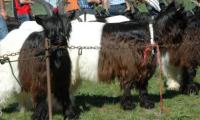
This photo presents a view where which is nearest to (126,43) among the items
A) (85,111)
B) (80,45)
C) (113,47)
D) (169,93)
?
(113,47)

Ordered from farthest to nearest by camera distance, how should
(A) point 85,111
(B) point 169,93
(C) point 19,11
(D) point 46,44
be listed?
(C) point 19,11, (B) point 169,93, (A) point 85,111, (D) point 46,44

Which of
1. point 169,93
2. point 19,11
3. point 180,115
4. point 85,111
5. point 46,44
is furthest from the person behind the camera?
point 19,11

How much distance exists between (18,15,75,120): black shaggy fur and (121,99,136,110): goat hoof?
1.09 meters

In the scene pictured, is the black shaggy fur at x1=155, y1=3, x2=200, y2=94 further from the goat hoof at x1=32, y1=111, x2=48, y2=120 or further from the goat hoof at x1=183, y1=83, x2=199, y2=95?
the goat hoof at x1=32, y1=111, x2=48, y2=120

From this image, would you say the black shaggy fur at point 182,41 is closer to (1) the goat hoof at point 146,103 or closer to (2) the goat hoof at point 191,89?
(2) the goat hoof at point 191,89

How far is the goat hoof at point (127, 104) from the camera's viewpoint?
26.4ft

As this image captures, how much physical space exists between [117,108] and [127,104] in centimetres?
22

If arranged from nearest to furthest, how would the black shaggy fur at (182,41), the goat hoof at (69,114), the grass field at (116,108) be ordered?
the goat hoof at (69,114), the grass field at (116,108), the black shaggy fur at (182,41)

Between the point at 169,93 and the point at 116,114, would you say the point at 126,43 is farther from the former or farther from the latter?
the point at 169,93

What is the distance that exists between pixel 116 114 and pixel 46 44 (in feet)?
6.12

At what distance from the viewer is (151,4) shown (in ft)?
35.9

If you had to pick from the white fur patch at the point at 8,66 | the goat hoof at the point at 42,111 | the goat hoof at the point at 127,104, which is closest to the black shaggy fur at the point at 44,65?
the goat hoof at the point at 42,111

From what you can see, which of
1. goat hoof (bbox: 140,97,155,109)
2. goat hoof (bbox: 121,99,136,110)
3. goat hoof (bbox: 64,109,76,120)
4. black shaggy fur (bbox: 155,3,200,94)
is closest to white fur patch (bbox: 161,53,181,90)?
black shaggy fur (bbox: 155,3,200,94)

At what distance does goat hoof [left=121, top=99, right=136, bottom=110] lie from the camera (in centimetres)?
805
